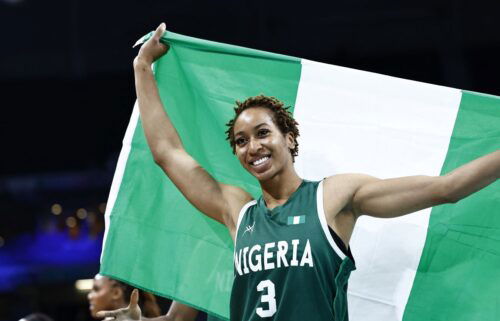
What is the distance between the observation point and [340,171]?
3.64 m

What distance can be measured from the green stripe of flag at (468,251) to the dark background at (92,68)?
7.53 m

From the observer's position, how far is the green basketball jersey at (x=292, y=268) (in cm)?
289

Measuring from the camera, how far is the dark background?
1130cm

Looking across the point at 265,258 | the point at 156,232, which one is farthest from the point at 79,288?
the point at 265,258

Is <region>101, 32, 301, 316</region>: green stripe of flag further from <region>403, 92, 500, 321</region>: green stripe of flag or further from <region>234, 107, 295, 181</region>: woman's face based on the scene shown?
<region>403, 92, 500, 321</region>: green stripe of flag

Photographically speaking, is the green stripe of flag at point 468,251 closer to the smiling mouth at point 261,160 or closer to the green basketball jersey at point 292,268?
the green basketball jersey at point 292,268

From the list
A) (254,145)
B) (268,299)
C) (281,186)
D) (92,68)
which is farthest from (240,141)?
(92,68)

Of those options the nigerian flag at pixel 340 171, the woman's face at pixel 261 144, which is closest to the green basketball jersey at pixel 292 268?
the woman's face at pixel 261 144

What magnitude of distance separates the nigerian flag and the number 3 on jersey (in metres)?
0.69

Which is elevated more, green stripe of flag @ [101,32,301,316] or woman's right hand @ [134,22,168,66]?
woman's right hand @ [134,22,168,66]

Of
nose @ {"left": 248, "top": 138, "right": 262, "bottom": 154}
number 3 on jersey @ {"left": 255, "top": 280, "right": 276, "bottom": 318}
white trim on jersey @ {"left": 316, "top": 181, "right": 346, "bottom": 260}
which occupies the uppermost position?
nose @ {"left": 248, "top": 138, "right": 262, "bottom": 154}

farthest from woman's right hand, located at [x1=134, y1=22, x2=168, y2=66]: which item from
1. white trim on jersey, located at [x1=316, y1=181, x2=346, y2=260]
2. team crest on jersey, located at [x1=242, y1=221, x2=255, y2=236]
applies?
white trim on jersey, located at [x1=316, y1=181, x2=346, y2=260]

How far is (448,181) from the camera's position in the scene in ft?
9.36

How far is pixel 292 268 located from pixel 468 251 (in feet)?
3.00
